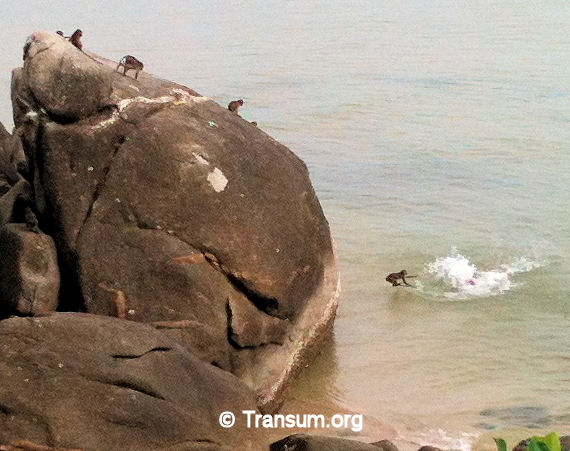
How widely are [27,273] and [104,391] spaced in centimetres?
245

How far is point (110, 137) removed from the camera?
937 centimetres

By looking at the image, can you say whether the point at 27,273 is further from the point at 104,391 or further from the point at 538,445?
the point at 538,445

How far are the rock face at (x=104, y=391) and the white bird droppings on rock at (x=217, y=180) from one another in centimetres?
215

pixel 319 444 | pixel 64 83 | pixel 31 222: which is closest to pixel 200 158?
pixel 64 83

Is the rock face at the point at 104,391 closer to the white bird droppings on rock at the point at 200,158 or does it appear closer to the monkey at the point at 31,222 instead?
the monkey at the point at 31,222

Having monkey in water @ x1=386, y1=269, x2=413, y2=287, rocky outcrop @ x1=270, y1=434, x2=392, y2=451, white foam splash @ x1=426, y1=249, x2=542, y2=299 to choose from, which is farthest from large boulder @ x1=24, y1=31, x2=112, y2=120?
white foam splash @ x1=426, y1=249, x2=542, y2=299

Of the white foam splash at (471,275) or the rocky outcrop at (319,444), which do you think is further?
the white foam splash at (471,275)

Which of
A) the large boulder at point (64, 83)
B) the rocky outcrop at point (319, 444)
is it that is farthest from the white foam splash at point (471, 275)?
the large boulder at point (64, 83)

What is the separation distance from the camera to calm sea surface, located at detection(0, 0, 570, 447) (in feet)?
34.7

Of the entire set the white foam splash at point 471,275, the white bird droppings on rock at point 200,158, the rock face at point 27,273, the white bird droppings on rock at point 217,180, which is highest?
the white bird droppings on rock at point 200,158

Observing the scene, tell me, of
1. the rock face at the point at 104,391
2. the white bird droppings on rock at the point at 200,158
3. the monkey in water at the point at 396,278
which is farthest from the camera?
the monkey in water at the point at 396,278

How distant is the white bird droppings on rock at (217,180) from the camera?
9.44 meters

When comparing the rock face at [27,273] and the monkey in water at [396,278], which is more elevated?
the monkey in water at [396,278]

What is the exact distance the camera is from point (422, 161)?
1977cm
